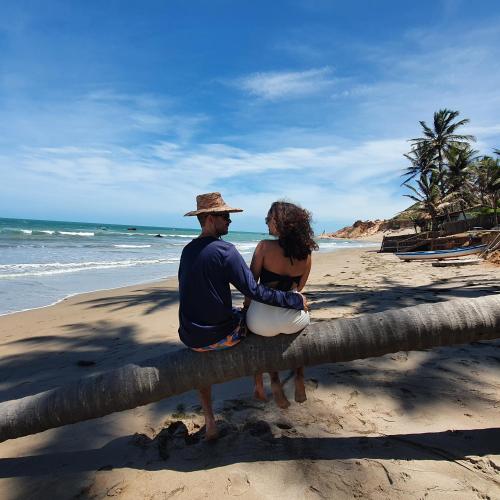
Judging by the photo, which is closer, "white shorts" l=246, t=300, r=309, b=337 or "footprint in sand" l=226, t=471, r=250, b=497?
"footprint in sand" l=226, t=471, r=250, b=497

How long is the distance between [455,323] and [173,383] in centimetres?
193

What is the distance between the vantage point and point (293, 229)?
282cm

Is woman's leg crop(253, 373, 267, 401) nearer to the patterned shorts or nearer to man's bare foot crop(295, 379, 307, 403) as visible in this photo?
man's bare foot crop(295, 379, 307, 403)

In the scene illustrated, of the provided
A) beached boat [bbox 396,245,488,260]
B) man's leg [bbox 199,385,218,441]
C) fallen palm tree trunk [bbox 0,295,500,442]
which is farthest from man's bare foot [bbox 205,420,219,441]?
beached boat [bbox 396,245,488,260]

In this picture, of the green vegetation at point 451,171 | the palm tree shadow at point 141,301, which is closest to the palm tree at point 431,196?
the green vegetation at point 451,171

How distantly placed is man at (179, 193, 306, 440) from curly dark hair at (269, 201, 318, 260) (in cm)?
35

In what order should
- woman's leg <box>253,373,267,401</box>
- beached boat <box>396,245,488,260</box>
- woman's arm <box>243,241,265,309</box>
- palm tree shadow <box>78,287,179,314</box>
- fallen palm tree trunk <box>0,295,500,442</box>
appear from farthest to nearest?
beached boat <box>396,245,488,260</box>
palm tree shadow <box>78,287,179,314</box>
woman's leg <box>253,373,267,401</box>
woman's arm <box>243,241,265,309</box>
fallen palm tree trunk <box>0,295,500,442</box>

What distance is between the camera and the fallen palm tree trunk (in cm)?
254

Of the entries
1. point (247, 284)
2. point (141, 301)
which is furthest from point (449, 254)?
point (247, 284)

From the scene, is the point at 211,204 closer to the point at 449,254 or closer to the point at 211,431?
the point at 211,431

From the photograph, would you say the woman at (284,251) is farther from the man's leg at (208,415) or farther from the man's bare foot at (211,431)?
the man's bare foot at (211,431)

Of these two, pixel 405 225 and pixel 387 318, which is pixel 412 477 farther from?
pixel 405 225

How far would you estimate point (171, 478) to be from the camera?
7.90 feet

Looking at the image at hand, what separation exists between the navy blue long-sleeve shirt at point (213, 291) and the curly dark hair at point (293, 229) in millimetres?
345
